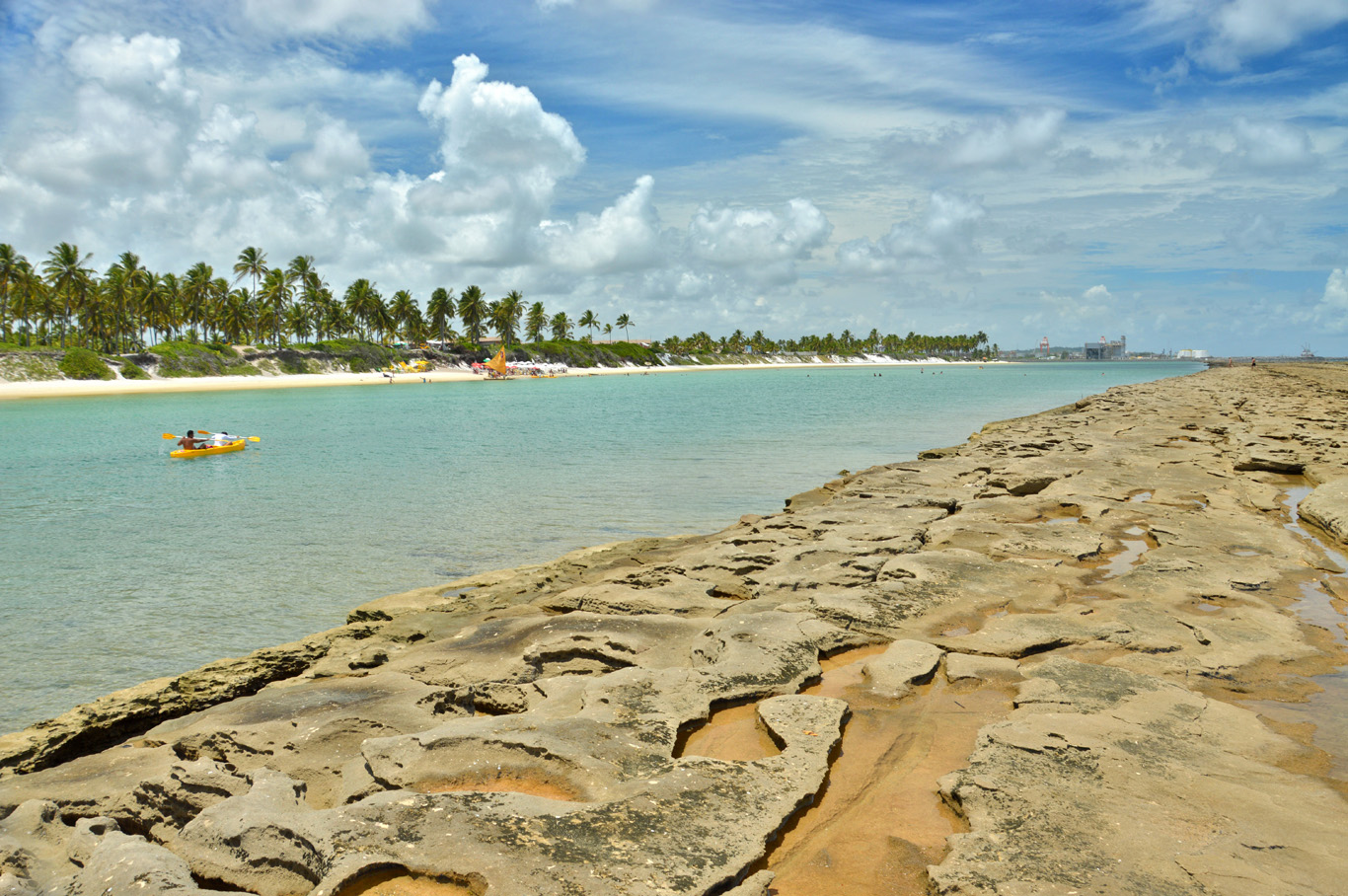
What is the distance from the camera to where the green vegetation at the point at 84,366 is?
2980 inches

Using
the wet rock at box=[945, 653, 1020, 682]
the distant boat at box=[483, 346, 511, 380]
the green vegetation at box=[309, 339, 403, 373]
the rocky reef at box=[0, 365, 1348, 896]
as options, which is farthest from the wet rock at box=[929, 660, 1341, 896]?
the distant boat at box=[483, 346, 511, 380]

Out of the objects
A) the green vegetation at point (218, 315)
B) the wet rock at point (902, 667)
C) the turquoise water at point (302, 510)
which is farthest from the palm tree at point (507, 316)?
the wet rock at point (902, 667)

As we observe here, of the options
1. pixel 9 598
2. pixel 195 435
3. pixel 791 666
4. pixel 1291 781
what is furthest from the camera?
pixel 195 435

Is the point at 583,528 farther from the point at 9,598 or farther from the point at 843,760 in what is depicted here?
the point at 843,760

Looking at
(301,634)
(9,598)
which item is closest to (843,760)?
(301,634)

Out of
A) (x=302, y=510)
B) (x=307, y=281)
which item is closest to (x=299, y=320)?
(x=307, y=281)

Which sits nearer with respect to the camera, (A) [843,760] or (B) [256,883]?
(B) [256,883]

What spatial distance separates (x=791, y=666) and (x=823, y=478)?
1575 cm

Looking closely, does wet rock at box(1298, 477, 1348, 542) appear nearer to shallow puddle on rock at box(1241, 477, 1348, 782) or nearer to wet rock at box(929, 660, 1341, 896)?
shallow puddle on rock at box(1241, 477, 1348, 782)

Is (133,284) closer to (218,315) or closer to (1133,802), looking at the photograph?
(218,315)

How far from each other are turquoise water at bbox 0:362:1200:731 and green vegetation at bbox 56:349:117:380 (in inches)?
1653

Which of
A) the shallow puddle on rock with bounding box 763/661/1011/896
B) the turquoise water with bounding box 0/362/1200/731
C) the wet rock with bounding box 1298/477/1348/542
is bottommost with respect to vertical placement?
the turquoise water with bounding box 0/362/1200/731

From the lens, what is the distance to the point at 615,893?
347 centimetres

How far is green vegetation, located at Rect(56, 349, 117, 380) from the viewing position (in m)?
75.7
